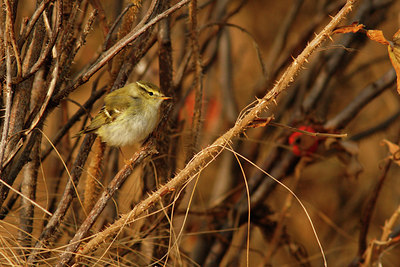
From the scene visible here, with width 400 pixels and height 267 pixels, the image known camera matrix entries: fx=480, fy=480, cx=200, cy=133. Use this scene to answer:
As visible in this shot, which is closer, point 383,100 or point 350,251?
point 350,251

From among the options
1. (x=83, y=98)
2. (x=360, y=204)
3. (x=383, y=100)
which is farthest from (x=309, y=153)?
(x=83, y=98)

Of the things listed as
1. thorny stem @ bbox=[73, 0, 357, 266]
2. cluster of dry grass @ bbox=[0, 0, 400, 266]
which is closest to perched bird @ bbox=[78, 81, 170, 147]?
cluster of dry grass @ bbox=[0, 0, 400, 266]

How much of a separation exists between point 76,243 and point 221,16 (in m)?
2.00

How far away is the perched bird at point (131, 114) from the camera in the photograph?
5.94ft

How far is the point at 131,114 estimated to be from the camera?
1.96 metres

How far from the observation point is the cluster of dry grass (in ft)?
4.22

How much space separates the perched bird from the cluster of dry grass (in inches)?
2.7

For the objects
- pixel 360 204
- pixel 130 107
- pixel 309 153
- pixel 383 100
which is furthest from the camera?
pixel 383 100

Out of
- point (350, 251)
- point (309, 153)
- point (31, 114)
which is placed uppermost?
point (31, 114)

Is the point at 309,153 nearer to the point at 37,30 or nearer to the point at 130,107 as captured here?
the point at 130,107

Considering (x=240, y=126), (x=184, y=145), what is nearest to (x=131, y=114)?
(x=184, y=145)

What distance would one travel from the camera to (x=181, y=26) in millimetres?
3025

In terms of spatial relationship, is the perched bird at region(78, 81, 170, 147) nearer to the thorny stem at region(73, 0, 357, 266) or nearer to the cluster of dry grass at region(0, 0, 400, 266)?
the cluster of dry grass at region(0, 0, 400, 266)

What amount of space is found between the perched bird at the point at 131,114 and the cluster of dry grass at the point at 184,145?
69 millimetres
